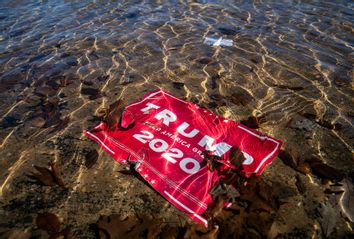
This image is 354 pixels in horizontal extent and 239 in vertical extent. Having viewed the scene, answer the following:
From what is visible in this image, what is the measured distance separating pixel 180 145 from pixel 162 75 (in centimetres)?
183

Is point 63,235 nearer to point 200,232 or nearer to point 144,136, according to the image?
point 200,232

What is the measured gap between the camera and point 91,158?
3.10m

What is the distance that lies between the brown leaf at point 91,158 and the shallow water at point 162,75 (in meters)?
0.07

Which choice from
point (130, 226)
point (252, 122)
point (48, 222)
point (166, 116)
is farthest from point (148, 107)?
point (48, 222)

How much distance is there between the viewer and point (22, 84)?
15.0ft

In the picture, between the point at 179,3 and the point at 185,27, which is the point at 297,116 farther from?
the point at 179,3

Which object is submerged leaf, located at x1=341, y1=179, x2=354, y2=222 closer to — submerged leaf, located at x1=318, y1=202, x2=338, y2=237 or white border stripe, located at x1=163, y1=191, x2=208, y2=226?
submerged leaf, located at x1=318, y1=202, x2=338, y2=237

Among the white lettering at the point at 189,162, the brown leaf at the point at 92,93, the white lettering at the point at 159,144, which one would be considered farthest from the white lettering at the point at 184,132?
the brown leaf at the point at 92,93

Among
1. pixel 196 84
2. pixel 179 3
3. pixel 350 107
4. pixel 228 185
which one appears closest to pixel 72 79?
pixel 196 84

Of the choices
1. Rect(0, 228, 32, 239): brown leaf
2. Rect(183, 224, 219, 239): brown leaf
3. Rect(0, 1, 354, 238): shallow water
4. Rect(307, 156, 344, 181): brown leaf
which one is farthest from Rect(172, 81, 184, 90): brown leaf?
Rect(0, 228, 32, 239): brown leaf

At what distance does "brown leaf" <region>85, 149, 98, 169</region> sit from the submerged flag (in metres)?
0.12

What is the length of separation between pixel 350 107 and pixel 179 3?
5853 mm

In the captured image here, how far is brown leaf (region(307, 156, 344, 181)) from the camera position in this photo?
2766mm

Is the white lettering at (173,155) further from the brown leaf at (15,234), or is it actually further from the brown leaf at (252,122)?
the brown leaf at (15,234)
